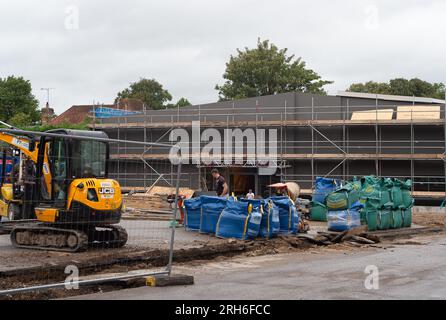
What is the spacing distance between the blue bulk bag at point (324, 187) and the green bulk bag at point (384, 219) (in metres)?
2.49

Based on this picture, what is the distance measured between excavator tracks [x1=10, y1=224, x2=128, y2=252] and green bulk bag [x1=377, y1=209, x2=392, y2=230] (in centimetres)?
1021

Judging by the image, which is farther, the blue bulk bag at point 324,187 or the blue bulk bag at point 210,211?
the blue bulk bag at point 324,187

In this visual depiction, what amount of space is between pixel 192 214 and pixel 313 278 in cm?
787

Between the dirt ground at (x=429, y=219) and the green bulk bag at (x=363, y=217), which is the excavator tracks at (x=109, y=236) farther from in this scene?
the dirt ground at (x=429, y=219)

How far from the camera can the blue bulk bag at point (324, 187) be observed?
2350 centimetres

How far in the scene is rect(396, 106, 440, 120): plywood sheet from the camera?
35.4 meters

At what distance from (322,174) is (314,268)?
25323 millimetres

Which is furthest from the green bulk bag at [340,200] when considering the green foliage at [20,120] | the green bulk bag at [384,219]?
the green foliage at [20,120]

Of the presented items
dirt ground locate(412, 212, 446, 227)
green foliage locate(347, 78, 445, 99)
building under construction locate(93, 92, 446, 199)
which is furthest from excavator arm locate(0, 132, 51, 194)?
green foliage locate(347, 78, 445, 99)

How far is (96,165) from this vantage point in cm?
1326

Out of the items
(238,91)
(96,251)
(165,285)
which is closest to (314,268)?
(165,285)

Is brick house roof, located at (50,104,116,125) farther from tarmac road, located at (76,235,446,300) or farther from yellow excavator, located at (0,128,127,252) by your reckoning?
tarmac road, located at (76,235,446,300)

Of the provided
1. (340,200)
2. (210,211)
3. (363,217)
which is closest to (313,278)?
(210,211)
